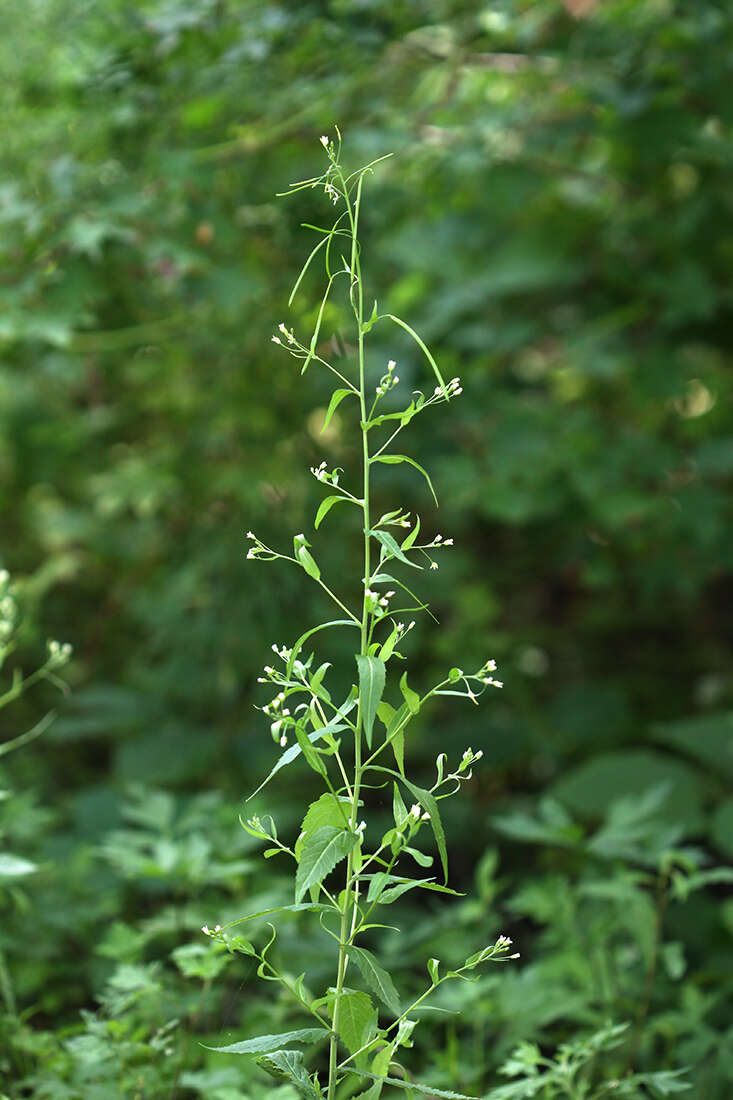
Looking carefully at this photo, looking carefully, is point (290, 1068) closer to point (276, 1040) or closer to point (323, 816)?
point (276, 1040)

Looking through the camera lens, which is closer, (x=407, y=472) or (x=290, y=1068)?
(x=290, y=1068)

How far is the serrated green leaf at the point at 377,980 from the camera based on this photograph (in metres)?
0.66

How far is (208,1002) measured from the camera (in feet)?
3.67

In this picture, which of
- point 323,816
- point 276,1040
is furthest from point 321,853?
point 276,1040

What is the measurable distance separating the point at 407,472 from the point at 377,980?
1.85 meters

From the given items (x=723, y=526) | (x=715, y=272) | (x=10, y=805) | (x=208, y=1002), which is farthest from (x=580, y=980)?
(x=715, y=272)

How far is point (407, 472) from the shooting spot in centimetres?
245

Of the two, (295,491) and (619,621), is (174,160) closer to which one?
(295,491)

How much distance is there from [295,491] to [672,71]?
1.15m

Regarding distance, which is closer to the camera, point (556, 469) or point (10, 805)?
point (10, 805)

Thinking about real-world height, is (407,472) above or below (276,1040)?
below

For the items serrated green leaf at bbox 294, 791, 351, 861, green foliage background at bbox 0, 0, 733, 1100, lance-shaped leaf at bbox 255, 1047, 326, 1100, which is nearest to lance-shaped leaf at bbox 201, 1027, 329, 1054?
lance-shaped leaf at bbox 255, 1047, 326, 1100

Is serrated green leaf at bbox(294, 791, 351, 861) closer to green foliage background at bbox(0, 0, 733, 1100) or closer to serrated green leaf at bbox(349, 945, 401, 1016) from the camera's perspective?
serrated green leaf at bbox(349, 945, 401, 1016)

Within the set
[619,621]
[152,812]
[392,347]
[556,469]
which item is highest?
[152,812]
